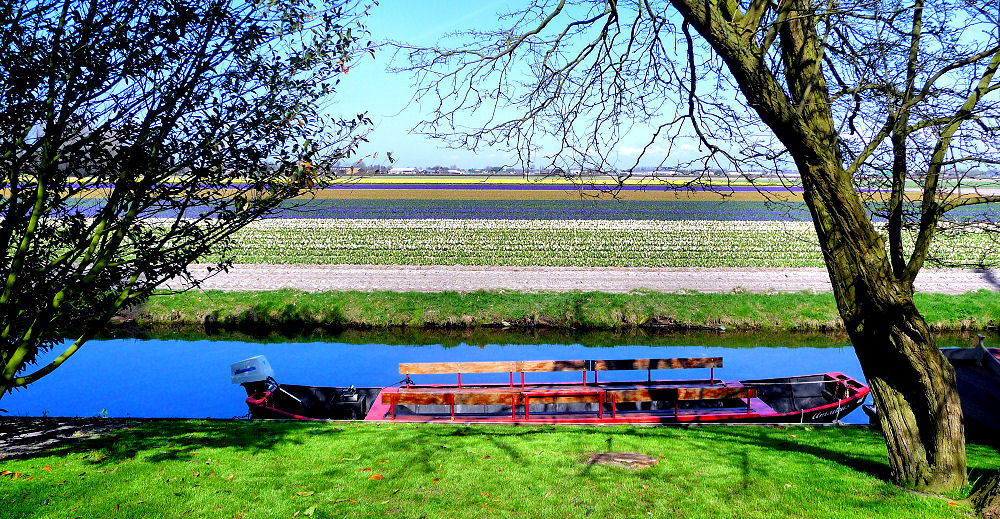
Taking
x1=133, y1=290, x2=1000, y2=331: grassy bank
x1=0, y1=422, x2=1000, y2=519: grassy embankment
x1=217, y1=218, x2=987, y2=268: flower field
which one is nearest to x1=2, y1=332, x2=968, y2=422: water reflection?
x1=133, y1=290, x2=1000, y2=331: grassy bank

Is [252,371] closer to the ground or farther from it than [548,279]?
closer to the ground

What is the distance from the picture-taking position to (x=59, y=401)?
14805 millimetres

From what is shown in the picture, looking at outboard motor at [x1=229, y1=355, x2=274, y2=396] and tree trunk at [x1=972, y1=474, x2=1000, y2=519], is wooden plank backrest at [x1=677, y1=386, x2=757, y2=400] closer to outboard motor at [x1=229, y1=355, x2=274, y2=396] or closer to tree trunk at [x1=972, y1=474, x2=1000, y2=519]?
tree trunk at [x1=972, y1=474, x2=1000, y2=519]

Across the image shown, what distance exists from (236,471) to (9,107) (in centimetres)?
398

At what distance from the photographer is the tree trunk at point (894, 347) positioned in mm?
6020

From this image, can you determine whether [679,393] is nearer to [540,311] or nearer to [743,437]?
[743,437]

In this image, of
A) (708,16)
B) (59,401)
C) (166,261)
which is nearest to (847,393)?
(708,16)

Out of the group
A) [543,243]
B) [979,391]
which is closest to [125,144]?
[979,391]

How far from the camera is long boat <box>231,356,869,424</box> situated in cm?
1099

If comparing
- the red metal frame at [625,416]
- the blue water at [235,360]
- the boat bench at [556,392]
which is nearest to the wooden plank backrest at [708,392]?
the boat bench at [556,392]

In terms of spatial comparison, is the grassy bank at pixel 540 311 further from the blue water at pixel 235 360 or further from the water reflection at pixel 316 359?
the blue water at pixel 235 360

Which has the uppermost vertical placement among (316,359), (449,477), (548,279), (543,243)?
(543,243)

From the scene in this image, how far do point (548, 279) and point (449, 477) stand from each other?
18.0 meters

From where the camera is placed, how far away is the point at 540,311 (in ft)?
67.9
